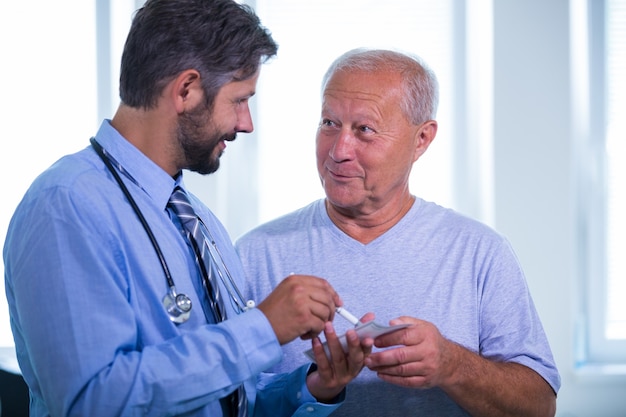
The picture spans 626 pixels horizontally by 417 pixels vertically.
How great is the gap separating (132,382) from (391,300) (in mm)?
823

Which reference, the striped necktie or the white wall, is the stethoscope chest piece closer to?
the striped necktie

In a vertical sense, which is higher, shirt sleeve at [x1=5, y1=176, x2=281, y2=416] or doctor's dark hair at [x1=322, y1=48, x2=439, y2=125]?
doctor's dark hair at [x1=322, y1=48, x2=439, y2=125]

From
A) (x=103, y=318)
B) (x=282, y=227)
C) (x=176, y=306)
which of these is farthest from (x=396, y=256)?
(x=103, y=318)

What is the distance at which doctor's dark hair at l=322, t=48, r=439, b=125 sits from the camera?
1898mm

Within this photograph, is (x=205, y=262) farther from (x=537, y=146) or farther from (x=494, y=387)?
(x=537, y=146)

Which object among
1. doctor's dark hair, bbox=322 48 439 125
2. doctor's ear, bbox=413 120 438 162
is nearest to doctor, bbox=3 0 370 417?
doctor's dark hair, bbox=322 48 439 125

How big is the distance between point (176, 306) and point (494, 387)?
81 centimetres

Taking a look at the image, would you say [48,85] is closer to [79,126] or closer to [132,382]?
[79,126]

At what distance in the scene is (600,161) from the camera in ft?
10.5

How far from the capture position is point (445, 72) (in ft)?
10.7

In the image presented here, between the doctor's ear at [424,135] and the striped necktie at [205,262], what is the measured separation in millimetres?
729

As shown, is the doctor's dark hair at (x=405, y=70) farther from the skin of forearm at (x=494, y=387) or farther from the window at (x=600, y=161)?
the window at (x=600, y=161)

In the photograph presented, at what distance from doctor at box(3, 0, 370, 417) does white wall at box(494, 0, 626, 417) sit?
1.72 m

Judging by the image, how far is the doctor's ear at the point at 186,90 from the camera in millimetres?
1379
